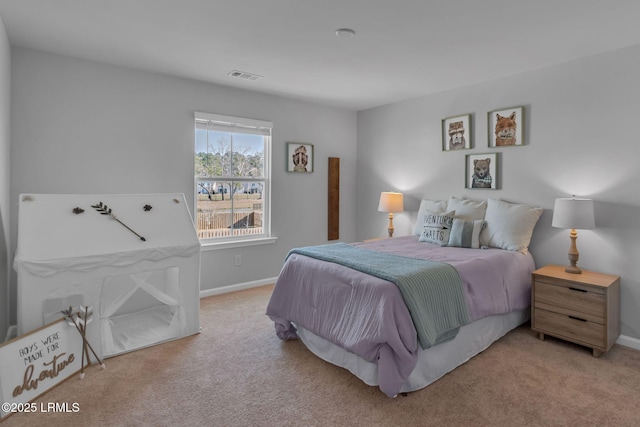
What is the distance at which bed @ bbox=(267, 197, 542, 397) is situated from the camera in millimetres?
2213

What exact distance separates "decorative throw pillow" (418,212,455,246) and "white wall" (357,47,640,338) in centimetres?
55

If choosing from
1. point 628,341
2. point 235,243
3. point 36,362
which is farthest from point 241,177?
point 628,341

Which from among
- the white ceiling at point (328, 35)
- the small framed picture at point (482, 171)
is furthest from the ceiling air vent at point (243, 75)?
the small framed picture at point (482, 171)

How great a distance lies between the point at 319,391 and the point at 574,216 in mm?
2391

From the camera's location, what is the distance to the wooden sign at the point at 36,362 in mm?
2033

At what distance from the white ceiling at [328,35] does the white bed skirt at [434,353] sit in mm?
2147

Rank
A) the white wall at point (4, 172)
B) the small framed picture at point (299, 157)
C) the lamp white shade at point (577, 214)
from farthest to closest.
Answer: the small framed picture at point (299, 157) → the lamp white shade at point (577, 214) → the white wall at point (4, 172)

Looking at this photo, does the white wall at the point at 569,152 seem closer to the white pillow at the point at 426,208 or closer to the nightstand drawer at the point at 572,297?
the white pillow at the point at 426,208

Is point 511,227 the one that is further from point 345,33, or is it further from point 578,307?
point 345,33

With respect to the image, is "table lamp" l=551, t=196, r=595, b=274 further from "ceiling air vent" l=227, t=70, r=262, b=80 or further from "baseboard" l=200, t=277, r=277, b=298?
"baseboard" l=200, t=277, r=277, b=298

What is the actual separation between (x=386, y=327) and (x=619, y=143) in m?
2.55

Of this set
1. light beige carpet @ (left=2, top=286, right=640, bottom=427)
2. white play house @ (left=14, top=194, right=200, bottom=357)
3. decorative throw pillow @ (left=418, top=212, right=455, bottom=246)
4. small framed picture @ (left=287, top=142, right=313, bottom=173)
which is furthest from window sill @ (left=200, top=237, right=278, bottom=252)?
decorative throw pillow @ (left=418, top=212, right=455, bottom=246)

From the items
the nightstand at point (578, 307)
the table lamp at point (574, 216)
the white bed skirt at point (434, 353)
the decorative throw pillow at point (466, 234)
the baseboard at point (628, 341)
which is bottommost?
the baseboard at point (628, 341)

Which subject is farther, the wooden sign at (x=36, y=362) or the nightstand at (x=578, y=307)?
the nightstand at (x=578, y=307)
